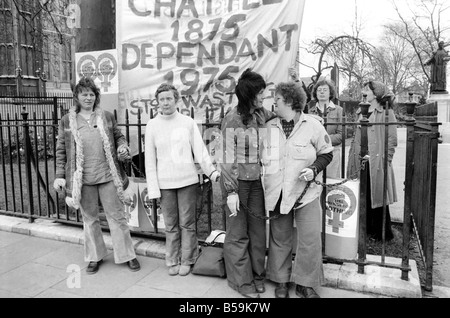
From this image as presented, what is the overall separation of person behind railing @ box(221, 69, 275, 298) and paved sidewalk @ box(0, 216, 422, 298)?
7.3 inches

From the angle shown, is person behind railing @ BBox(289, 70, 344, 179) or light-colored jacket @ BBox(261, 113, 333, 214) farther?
person behind railing @ BBox(289, 70, 344, 179)

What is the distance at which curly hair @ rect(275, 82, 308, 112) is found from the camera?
3.16 metres

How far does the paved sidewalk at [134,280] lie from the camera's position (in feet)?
11.0

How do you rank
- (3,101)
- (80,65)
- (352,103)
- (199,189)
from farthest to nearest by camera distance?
(352,103) < (3,101) < (80,65) < (199,189)

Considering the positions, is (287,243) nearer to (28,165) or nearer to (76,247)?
(76,247)

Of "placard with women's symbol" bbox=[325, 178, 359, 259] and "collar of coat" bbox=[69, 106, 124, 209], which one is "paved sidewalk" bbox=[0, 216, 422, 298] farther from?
"collar of coat" bbox=[69, 106, 124, 209]

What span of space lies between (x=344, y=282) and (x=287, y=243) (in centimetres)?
61

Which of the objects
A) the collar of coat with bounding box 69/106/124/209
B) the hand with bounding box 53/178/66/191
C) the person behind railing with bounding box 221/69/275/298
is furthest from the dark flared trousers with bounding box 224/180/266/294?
the hand with bounding box 53/178/66/191

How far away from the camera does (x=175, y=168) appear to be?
3.65 meters

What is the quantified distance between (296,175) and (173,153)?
1155 millimetres

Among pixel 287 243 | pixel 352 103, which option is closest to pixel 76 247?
pixel 287 243

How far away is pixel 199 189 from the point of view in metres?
3.96

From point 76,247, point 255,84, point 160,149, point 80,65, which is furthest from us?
point 80,65

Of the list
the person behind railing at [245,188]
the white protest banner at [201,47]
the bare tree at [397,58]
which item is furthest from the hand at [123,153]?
the bare tree at [397,58]
